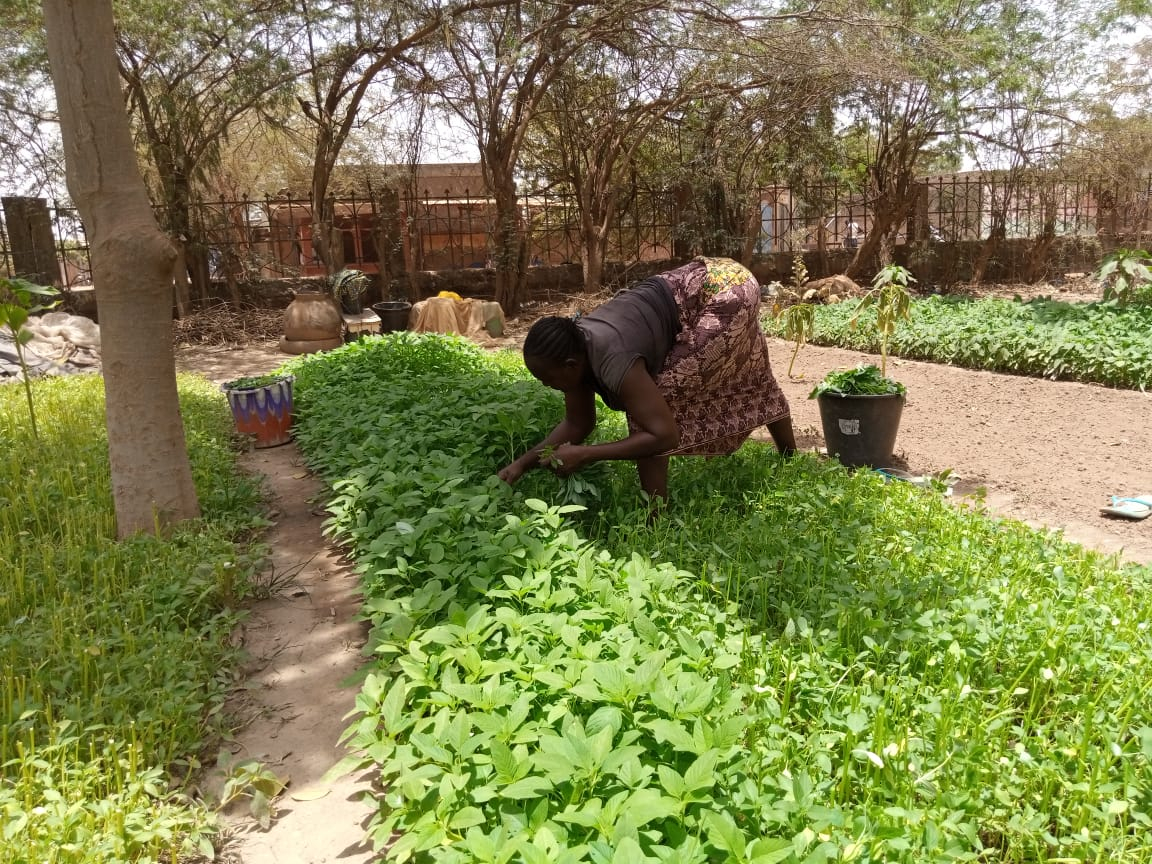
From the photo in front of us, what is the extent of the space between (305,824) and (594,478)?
6.70 feet

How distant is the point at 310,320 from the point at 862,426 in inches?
313

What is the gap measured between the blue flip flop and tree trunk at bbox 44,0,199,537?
4.67 m

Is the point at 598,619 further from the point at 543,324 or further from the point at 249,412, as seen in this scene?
the point at 249,412

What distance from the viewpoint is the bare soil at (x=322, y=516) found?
229 cm

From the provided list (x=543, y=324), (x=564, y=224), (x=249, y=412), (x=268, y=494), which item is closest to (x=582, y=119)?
(x=564, y=224)

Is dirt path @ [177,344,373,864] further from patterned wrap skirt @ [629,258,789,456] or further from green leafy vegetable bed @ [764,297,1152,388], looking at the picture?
green leafy vegetable bed @ [764,297,1152,388]

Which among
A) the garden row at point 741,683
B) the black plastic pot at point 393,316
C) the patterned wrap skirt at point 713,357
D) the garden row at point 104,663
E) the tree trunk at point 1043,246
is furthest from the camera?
the tree trunk at point 1043,246

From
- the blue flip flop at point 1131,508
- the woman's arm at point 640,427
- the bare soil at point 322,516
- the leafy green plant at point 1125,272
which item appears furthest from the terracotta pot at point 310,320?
the leafy green plant at point 1125,272

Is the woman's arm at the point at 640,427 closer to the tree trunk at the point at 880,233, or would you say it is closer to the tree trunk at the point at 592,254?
the tree trunk at the point at 592,254

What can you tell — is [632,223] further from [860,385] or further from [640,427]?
[640,427]

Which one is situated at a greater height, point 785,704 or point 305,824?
point 785,704

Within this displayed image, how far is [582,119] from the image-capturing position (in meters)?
13.8

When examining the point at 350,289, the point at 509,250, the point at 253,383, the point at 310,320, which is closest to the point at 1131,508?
the point at 253,383

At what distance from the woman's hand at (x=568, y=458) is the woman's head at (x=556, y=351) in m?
0.28
